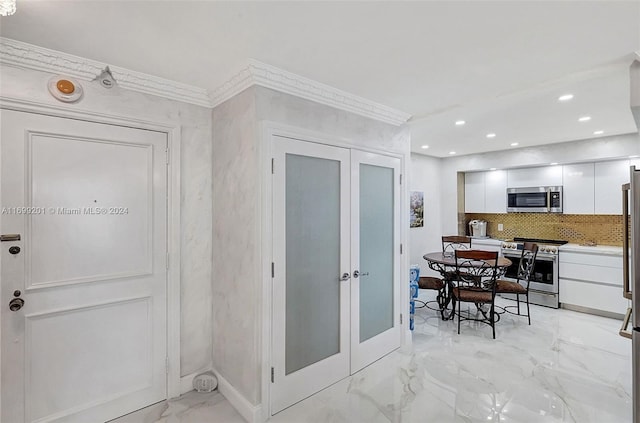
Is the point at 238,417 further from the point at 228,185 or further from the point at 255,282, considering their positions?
the point at 228,185

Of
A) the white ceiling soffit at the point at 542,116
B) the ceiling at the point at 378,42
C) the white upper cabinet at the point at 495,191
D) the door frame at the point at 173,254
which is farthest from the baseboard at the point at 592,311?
the door frame at the point at 173,254

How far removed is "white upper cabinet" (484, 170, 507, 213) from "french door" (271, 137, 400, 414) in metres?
3.44

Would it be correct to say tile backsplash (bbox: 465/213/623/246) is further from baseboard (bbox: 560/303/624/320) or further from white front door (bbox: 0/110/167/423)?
white front door (bbox: 0/110/167/423)

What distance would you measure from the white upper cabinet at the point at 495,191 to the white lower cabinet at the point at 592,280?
4.25 feet

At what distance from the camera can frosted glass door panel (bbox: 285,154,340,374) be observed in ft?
7.85

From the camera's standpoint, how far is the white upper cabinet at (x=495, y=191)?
560 centimetres

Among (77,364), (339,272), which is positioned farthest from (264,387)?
(77,364)

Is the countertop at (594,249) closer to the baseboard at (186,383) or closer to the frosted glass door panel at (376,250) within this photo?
the frosted glass door panel at (376,250)

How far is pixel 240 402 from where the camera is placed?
7.66 ft

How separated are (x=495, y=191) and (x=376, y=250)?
3.84 metres

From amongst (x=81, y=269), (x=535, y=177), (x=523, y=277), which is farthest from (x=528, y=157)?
(x=81, y=269)

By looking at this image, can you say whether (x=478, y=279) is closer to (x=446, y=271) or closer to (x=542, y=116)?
(x=446, y=271)

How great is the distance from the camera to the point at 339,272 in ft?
8.86

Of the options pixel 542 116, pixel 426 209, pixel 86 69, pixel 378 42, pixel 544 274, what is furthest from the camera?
pixel 426 209
